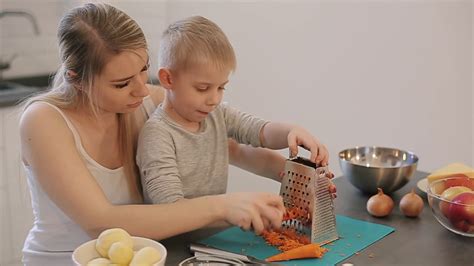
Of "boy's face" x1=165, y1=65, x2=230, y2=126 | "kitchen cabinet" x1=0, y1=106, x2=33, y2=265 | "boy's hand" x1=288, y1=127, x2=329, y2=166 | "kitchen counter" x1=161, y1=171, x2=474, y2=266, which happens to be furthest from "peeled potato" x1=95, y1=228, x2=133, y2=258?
"kitchen cabinet" x1=0, y1=106, x2=33, y2=265

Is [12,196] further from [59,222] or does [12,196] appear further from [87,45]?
[87,45]

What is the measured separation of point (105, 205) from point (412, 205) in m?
0.67

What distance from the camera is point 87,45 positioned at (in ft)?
4.03

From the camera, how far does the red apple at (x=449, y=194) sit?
4.22ft

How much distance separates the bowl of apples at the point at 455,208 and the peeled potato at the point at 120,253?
67 cm

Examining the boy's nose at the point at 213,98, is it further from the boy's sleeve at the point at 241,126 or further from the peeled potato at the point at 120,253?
the peeled potato at the point at 120,253

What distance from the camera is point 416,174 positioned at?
1728mm

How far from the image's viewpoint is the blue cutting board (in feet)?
3.90

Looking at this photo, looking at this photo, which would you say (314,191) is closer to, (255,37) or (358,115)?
(358,115)

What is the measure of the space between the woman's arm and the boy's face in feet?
0.71

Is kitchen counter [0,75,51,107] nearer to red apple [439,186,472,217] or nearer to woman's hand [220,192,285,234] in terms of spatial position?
woman's hand [220,192,285,234]

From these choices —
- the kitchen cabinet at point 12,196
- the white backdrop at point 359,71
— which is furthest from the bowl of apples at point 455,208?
the kitchen cabinet at point 12,196

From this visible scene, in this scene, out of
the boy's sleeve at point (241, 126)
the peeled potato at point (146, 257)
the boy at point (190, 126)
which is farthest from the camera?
the boy's sleeve at point (241, 126)

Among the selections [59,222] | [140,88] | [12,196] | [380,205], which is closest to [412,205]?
[380,205]
